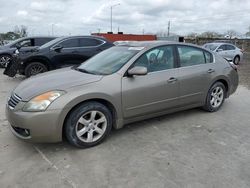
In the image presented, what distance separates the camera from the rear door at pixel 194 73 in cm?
494

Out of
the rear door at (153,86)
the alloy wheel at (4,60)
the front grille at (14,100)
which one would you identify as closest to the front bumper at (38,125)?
the front grille at (14,100)

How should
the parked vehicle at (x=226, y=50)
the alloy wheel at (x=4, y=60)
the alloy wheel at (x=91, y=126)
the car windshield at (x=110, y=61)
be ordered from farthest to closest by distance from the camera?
the parked vehicle at (x=226, y=50) < the alloy wheel at (x=4, y=60) < the car windshield at (x=110, y=61) < the alloy wheel at (x=91, y=126)

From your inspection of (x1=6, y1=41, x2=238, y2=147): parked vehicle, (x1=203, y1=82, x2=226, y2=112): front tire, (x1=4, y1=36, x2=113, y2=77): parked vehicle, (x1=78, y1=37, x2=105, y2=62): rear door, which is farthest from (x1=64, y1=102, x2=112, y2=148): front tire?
(x1=78, y1=37, x2=105, y2=62): rear door

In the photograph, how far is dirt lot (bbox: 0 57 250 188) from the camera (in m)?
3.13

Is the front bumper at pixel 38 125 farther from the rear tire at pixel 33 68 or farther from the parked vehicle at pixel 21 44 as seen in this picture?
the parked vehicle at pixel 21 44

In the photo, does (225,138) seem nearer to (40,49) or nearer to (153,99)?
(153,99)

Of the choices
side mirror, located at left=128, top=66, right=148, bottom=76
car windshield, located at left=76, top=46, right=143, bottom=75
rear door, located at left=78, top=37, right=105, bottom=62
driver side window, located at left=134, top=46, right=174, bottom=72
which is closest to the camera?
side mirror, located at left=128, top=66, right=148, bottom=76

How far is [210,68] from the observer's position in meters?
5.38

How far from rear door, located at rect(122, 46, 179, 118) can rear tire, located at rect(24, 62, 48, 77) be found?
5709 mm

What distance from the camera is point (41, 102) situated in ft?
11.9

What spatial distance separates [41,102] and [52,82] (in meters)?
0.48

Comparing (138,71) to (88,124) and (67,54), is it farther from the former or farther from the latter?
(67,54)

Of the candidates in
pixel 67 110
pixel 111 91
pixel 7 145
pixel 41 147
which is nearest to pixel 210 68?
pixel 111 91

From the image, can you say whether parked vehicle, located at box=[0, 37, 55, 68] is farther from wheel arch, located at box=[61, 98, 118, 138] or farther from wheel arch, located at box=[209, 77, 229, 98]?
wheel arch, located at box=[61, 98, 118, 138]
